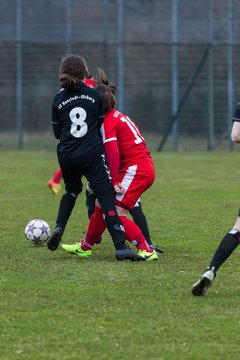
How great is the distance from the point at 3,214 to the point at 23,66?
20.6 metres

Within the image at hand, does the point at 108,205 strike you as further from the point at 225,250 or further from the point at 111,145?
the point at 225,250

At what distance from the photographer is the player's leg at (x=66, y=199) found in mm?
8398

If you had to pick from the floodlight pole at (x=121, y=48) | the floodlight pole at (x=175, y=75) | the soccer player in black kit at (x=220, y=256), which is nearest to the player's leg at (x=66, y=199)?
the soccer player in black kit at (x=220, y=256)

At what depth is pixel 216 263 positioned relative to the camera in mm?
6512

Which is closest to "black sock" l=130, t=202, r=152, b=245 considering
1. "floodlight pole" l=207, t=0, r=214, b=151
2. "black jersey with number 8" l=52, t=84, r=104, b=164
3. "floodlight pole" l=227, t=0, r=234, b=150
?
"black jersey with number 8" l=52, t=84, r=104, b=164

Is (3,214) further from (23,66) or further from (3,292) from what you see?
(23,66)

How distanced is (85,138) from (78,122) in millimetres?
151

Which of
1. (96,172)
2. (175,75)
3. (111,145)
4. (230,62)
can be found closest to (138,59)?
(175,75)

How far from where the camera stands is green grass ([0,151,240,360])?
522 centimetres

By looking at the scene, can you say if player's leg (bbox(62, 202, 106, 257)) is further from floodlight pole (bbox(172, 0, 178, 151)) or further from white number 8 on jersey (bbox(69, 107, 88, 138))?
floodlight pole (bbox(172, 0, 178, 151))

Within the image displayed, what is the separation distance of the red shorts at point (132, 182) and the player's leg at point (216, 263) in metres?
2.02

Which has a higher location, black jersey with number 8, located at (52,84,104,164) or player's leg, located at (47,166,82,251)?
black jersey with number 8, located at (52,84,104,164)

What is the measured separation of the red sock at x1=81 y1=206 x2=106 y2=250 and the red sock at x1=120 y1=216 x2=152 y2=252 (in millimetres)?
193

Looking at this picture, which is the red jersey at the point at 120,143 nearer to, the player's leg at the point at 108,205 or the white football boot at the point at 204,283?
the player's leg at the point at 108,205
